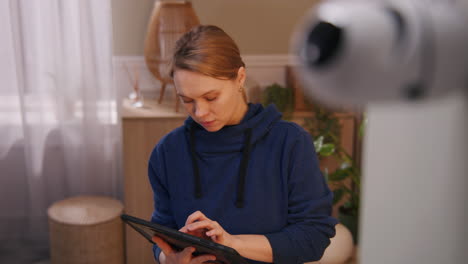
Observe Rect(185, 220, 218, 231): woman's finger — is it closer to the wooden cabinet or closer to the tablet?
the tablet

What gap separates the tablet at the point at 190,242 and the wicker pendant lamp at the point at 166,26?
1.54m

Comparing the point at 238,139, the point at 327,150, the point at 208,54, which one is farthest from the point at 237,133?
the point at 327,150

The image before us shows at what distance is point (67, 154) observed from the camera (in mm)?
3006

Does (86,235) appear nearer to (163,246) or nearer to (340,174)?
(340,174)

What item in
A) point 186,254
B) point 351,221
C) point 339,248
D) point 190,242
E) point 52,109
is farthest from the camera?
point 52,109

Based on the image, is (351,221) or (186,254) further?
(351,221)

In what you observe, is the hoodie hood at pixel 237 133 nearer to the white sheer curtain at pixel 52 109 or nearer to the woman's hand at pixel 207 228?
the woman's hand at pixel 207 228

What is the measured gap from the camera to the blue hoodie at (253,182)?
1.22 metres

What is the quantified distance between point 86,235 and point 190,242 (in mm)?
1581

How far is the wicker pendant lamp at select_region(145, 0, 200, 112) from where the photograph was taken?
2.66 metres

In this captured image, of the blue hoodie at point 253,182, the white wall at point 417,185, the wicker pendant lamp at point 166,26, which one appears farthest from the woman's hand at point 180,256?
the wicker pendant lamp at point 166,26

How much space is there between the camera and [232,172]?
1.29 meters

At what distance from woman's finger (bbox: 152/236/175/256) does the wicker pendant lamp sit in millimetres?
1527

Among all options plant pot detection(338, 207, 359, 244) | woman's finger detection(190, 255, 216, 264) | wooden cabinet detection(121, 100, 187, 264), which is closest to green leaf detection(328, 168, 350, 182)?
plant pot detection(338, 207, 359, 244)
